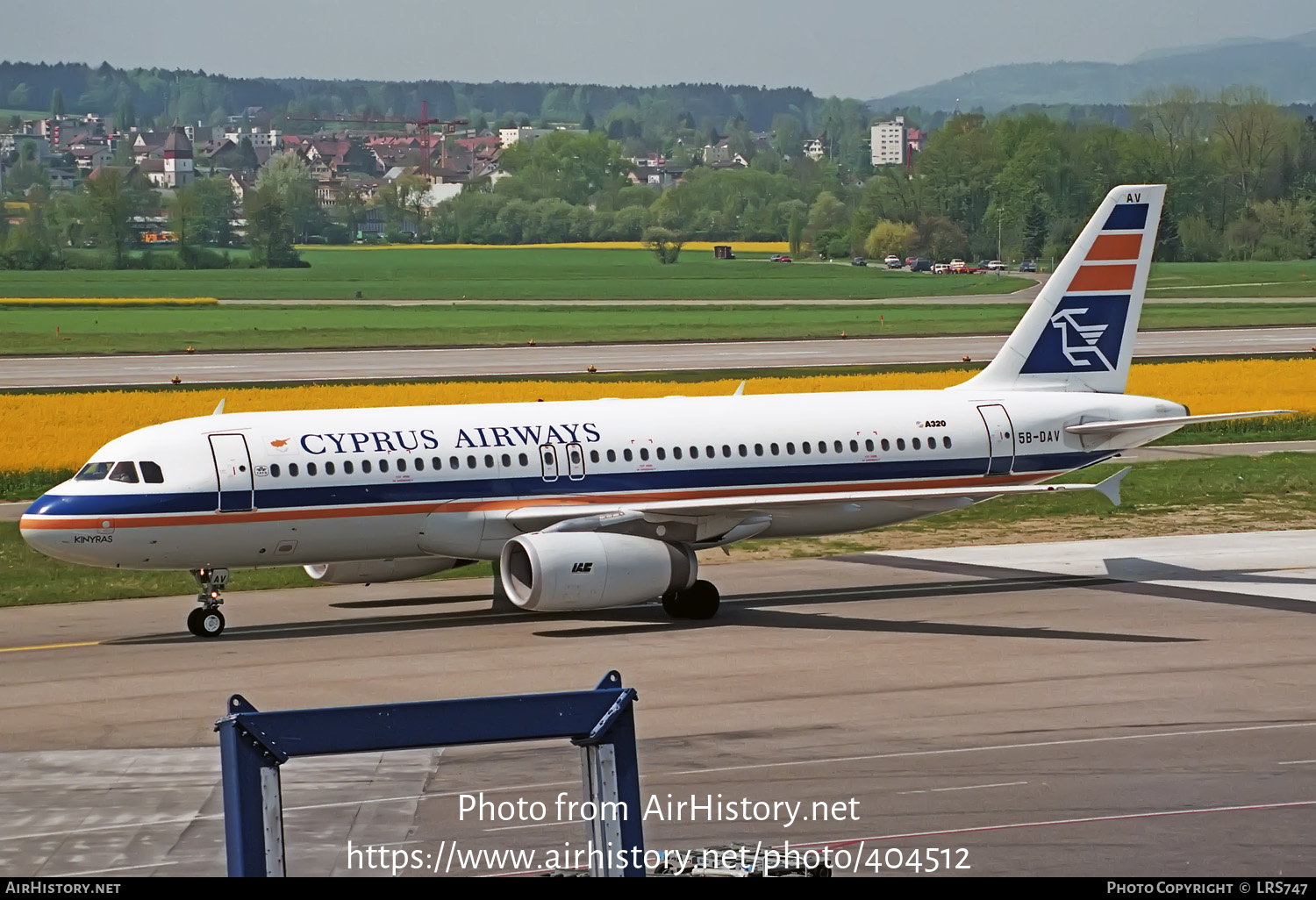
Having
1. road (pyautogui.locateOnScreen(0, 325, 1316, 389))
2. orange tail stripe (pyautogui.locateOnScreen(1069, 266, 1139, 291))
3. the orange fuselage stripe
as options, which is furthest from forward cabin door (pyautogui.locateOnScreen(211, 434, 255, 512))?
road (pyautogui.locateOnScreen(0, 325, 1316, 389))

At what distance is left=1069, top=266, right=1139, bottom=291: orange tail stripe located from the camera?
128 feet

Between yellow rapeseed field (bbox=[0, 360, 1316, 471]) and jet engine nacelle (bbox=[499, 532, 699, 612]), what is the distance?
1101 inches

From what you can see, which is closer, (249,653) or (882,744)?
(882,744)

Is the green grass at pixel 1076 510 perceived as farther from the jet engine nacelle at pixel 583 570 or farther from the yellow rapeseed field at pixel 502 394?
the yellow rapeseed field at pixel 502 394

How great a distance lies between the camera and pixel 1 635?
32188 millimetres

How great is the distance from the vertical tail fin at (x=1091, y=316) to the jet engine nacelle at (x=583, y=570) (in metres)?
9.76

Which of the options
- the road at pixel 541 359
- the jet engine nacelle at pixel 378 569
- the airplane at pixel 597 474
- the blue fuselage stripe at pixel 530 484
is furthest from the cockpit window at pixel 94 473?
the road at pixel 541 359

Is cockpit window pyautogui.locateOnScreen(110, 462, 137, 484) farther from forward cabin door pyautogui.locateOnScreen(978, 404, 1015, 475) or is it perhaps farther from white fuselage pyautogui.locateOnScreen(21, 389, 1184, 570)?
forward cabin door pyautogui.locateOnScreen(978, 404, 1015, 475)

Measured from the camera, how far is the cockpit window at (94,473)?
31.6m

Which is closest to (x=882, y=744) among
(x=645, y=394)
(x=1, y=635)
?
(x=1, y=635)

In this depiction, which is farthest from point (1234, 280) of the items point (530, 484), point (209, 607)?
point (209, 607)

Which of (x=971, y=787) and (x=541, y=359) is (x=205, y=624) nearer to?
(x=971, y=787)

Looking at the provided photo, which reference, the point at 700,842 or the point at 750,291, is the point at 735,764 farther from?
the point at 750,291

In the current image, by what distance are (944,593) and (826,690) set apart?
9565 millimetres
